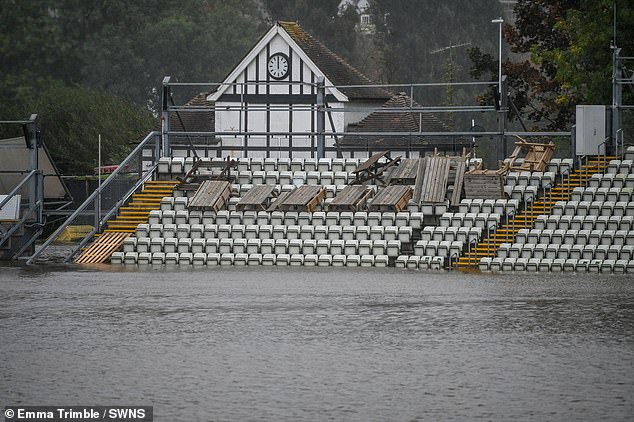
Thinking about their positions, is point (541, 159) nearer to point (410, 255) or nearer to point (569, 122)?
point (410, 255)

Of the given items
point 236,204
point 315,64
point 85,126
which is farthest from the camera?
point 85,126

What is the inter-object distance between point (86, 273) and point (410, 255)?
8038 mm

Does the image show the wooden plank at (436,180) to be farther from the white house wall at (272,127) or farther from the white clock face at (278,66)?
the white clock face at (278,66)

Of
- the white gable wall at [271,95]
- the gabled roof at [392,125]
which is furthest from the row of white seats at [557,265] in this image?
the gabled roof at [392,125]

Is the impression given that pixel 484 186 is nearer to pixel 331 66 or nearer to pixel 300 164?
pixel 300 164

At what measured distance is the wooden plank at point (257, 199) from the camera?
3644 cm

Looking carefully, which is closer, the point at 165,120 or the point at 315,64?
the point at 165,120

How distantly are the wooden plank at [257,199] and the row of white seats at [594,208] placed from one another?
24.9 feet

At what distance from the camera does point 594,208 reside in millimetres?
34188

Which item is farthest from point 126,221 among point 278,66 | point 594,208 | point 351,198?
point 278,66

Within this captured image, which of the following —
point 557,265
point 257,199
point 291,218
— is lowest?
point 557,265

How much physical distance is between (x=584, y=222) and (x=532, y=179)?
3690mm

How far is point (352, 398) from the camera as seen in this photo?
14102 millimetres

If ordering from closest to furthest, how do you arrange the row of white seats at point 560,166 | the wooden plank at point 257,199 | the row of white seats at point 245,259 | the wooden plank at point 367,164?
the row of white seats at point 245,259 → the wooden plank at point 257,199 → the row of white seats at point 560,166 → the wooden plank at point 367,164
